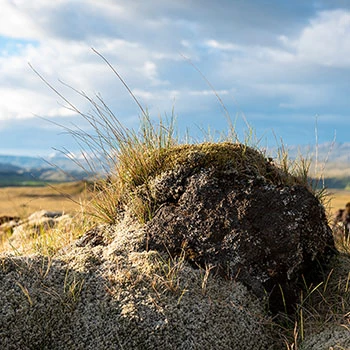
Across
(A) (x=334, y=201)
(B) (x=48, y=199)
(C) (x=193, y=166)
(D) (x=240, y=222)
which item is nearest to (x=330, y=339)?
(D) (x=240, y=222)

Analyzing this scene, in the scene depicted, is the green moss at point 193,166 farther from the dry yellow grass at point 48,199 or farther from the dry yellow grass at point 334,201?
the dry yellow grass at point 48,199

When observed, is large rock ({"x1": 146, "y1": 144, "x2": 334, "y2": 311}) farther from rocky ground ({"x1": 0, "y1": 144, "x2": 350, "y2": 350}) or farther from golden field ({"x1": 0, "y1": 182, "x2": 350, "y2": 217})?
golden field ({"x1": 0, "y1": 182, "x2": 350, "y2": 217})

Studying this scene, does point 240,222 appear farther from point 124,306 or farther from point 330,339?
point 124,306

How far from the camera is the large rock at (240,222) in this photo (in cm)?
520

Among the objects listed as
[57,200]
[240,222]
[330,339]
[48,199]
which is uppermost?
[240,222]

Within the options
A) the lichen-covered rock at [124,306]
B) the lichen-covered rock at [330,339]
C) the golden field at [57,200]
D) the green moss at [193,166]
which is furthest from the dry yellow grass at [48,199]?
the lichen-covered rock at [330,339]

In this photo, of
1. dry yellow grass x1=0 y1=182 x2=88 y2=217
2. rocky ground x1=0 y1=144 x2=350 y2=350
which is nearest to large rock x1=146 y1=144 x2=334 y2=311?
rocky ground x1=0 y1=144 x2=350 y2=350

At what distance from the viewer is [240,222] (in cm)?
529

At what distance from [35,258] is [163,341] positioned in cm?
186

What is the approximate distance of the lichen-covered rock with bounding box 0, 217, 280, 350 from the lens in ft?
14.7

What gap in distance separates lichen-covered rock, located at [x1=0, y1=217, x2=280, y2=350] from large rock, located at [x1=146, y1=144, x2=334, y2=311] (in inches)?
9.7

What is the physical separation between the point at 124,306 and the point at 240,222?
5.24 ft

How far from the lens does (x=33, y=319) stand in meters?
4.60

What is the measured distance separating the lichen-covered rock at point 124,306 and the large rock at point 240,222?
247mm
